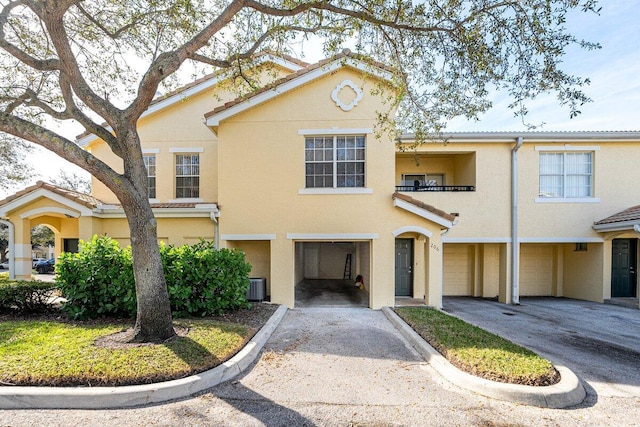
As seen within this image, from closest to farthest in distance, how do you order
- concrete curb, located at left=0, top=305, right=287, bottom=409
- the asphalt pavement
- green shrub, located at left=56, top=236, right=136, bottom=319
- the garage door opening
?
the asphalt pavement < concrete curb, located at left=0, top=305, right=287, bottom=409 < green shrub, located at left=56, top=236, right=136, bottom=319 < the garage door opening

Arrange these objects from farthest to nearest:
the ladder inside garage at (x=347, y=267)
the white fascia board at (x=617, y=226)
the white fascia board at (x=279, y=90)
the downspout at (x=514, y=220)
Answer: the ladder inside garage at (x=347, y=267) < the downspout at (x=514, y=220) < the white fascia board at (x=617, y=226) < the white fascia board at (x=279, y=90)

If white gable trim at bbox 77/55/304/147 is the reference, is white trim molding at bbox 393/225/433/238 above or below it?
below

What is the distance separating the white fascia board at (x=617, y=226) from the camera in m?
10.1

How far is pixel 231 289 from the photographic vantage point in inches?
299

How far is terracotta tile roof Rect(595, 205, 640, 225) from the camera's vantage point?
10283mm

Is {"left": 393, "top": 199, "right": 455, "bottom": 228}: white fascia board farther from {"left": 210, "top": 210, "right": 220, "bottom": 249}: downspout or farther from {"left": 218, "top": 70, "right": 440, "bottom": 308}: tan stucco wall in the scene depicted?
{"left": 210, "top": 210, "right": 220, "bottom": 249}: downspout

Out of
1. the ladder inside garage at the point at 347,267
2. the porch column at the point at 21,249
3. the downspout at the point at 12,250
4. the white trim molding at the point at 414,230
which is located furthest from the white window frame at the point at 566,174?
the downspout at the point at 12,250

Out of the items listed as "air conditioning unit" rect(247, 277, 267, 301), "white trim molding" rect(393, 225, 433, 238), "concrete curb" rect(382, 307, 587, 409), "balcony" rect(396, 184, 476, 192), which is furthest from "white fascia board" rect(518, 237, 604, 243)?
"air conditioning unit" rect(247, 277, 267, 301)

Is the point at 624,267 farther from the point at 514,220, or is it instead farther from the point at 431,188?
the point at 431,188

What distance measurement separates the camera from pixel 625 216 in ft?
34.8

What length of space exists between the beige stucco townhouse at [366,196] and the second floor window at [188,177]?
0.14 feet

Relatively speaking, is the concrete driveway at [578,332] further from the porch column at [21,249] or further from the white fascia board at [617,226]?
the porch column at [21,249]

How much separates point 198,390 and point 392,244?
6.61 metres

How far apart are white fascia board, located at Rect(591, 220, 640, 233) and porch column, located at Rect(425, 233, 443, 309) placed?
22.4 feet
